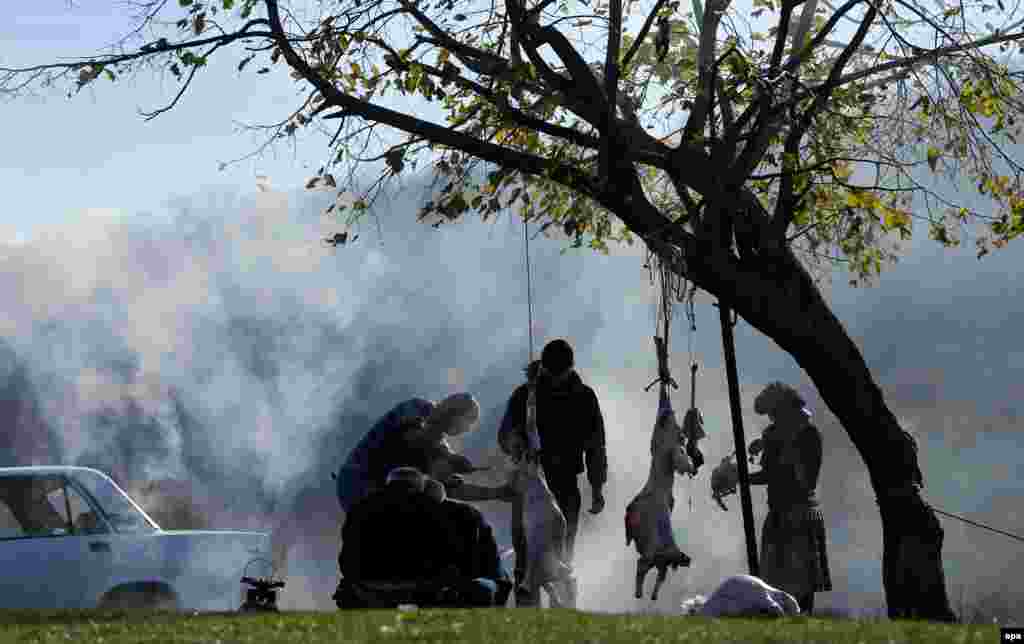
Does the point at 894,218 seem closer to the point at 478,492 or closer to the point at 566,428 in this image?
the point at 566,428

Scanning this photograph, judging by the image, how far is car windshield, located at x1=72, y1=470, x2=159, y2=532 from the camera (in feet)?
48.8

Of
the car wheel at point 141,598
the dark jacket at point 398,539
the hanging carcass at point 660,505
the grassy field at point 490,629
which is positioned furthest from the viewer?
the car wheel at point 141,598

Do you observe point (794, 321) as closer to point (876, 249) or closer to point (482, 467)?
point (482, 467)

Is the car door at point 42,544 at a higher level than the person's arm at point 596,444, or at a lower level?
lower

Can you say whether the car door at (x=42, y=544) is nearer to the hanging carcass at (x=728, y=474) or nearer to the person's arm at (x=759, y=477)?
the hanging carcass at (x=728, y=474)

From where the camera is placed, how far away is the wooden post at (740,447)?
47.6ft

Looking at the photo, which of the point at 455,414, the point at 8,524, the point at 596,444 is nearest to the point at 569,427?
the point at 596,444

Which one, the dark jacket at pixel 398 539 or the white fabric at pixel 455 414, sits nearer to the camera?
the dark jacket at pixel 398 539

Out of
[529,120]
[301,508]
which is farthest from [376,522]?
[301,508]

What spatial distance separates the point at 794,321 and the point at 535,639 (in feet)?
18.4

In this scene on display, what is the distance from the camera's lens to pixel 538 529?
42.2 ft

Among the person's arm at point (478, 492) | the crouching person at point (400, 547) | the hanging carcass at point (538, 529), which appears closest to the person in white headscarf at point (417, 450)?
the person's arm at point (478, 492)

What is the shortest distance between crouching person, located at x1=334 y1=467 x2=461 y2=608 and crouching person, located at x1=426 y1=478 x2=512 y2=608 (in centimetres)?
3

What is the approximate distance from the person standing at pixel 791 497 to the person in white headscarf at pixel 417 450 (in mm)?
2708
